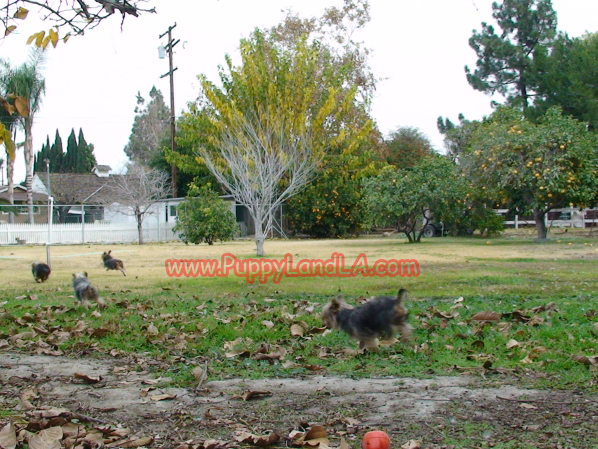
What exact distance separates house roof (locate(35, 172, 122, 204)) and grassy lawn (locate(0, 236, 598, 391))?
117 ft

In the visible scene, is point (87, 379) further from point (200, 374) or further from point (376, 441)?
point (376, 441)

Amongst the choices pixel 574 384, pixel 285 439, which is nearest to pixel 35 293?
pixel 285 439

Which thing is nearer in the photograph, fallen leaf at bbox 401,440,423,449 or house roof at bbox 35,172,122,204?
fallen leaf at bbox 401,440,423,449

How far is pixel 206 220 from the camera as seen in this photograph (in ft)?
76.1

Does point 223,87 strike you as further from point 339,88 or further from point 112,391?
point 112,391

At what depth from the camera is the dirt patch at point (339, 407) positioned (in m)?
2.98

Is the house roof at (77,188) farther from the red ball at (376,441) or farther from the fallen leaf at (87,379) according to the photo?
the red ball at (376,441)

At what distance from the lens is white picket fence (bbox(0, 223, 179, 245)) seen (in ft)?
94.9

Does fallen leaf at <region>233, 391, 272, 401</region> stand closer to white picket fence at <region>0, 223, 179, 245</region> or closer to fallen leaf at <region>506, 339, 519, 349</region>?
fallen leaf at <region>506, 339, 519, 349</region>

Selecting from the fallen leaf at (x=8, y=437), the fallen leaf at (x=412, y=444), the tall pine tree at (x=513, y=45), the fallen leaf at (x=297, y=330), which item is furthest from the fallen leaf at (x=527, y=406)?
the tall pine tree at (x=513, y=45)

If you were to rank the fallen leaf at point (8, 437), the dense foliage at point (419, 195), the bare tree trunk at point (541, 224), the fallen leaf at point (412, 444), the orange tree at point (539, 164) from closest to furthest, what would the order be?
the fallen leaf at point (412, 444)
the fallen leaf at point (8, 437)
the orange tree at point (539, 164)
the bare tree trunk at point (541, 224)
the dense foliage at point (419, 195)

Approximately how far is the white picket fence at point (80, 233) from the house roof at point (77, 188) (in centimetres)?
1130

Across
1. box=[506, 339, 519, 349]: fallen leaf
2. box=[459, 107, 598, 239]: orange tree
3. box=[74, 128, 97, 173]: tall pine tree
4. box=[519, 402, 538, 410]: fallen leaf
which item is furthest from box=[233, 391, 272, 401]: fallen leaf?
box=[74, 128, 97, 173]: tall pine tree

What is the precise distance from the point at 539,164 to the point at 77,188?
3576 cm
